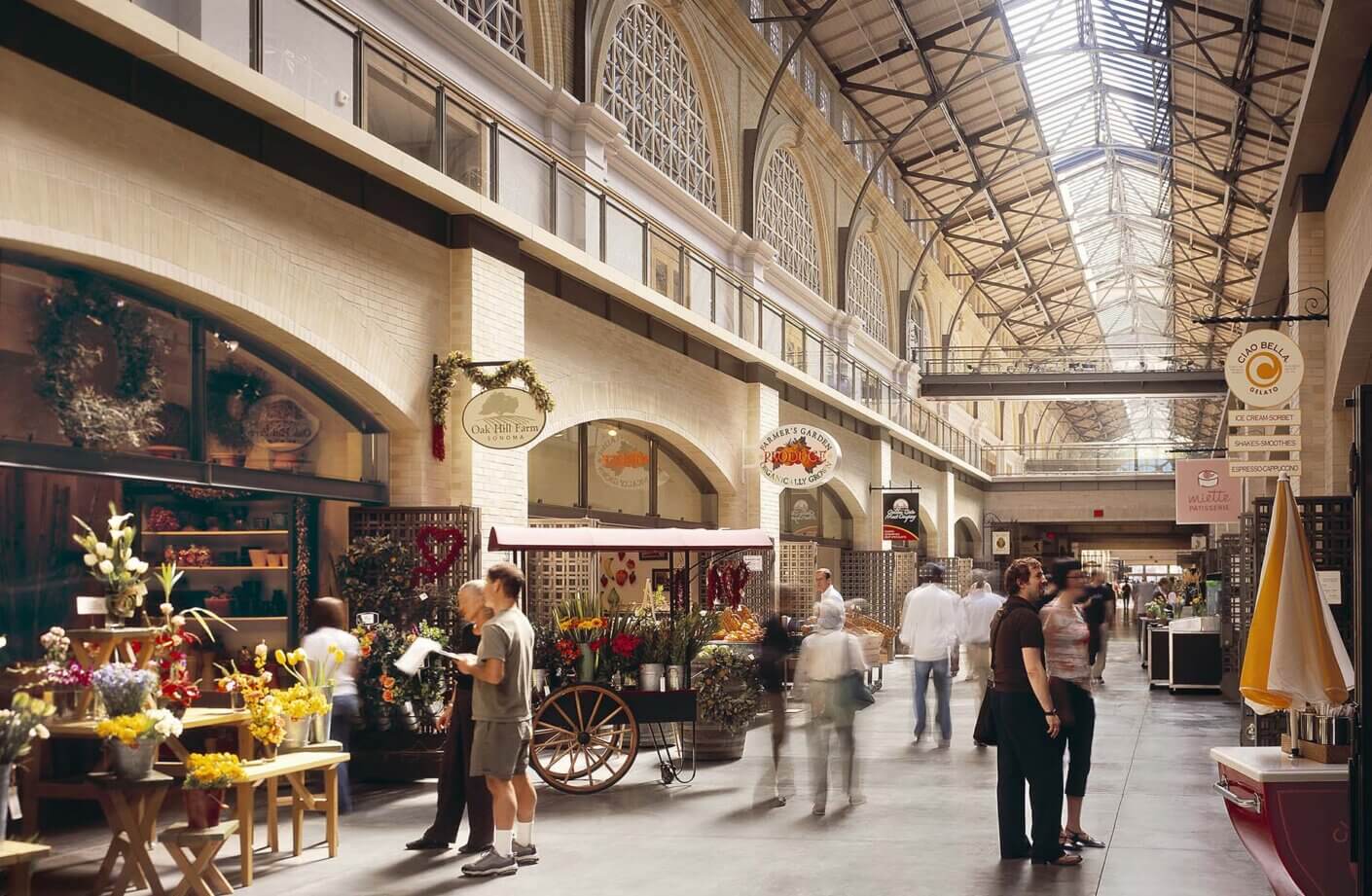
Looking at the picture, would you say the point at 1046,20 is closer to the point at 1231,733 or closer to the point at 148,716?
the point at 1231,733

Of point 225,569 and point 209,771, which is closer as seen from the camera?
point 209,771

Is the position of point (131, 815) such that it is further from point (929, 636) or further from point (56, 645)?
point (929, 636)

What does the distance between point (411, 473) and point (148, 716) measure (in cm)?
553

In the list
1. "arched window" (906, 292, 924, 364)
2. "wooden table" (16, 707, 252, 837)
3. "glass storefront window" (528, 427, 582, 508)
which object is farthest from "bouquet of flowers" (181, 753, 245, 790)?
"arched window" (906, 292, 924, 364)

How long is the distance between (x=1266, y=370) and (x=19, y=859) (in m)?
11.6

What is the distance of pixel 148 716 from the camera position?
23.2 ft

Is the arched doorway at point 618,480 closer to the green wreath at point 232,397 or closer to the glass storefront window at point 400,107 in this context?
the glass storefront window at point 400,107

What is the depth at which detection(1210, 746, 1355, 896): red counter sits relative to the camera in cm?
607

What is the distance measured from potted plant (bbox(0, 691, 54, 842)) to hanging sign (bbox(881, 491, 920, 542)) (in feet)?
78.6

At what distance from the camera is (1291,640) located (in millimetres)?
6484

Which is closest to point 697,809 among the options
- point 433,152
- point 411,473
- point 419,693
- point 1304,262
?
point 419,693

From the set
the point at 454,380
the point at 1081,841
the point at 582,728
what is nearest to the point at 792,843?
the point at 1081,841

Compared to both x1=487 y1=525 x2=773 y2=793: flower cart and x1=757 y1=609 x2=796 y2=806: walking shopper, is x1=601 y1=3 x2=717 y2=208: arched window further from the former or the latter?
x1=757 y1=609 x2=796 y2=806: walking shopper

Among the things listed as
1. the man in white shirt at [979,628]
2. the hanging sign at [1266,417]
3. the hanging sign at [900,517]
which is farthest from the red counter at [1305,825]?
the hanging sign at [900,517]
